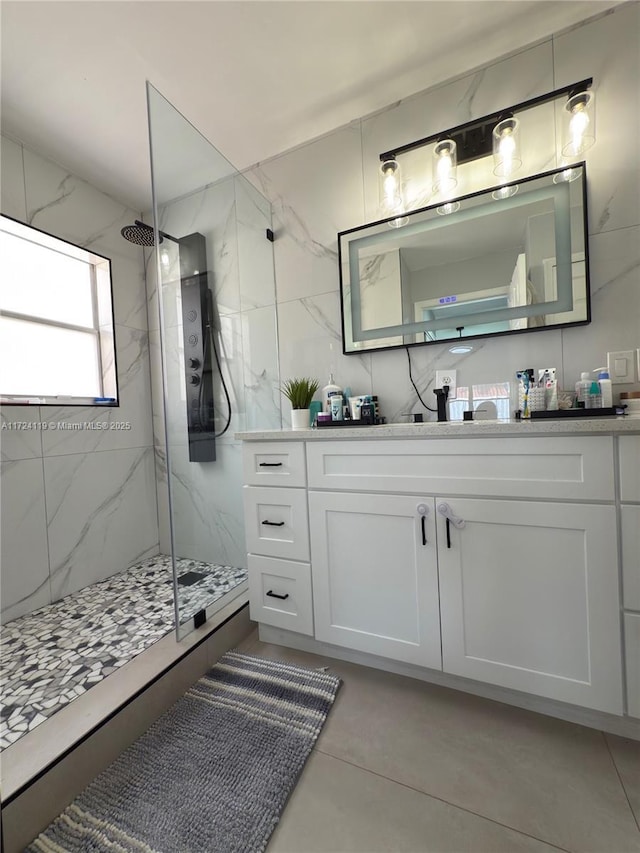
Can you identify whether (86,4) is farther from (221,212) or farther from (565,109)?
(565,109)

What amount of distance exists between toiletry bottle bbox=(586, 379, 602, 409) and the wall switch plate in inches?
5.8

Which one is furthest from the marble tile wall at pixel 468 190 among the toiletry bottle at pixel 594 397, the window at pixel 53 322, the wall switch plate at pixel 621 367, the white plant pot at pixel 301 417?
the window at pixel 53 322

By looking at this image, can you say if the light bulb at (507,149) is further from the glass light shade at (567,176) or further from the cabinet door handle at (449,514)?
the cabinet door handle at (449,514)

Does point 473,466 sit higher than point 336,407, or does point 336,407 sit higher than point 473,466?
point 336,407

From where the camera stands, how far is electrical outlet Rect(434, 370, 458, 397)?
155cm

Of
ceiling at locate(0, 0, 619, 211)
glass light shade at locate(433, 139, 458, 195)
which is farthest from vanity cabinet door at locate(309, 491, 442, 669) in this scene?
ceiling at locate(0, 0, 619, 211)

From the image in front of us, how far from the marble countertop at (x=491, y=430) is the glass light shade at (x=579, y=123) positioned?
1057 millimetres

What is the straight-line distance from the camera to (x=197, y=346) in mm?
1650

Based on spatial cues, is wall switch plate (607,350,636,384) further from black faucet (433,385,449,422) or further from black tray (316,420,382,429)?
black tray (316,420,382,429)

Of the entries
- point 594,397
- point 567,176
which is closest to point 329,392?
point 594,397

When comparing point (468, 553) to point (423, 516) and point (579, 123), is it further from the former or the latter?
point (579, 123)

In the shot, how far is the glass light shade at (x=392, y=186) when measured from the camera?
162cm

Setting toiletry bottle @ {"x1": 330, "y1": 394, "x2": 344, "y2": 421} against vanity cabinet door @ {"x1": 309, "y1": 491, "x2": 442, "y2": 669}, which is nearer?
vanity cabinet door @ {"x1": 309, "y1": 491, "x2": 442, "y2": 669}

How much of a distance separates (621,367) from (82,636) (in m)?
2.46
